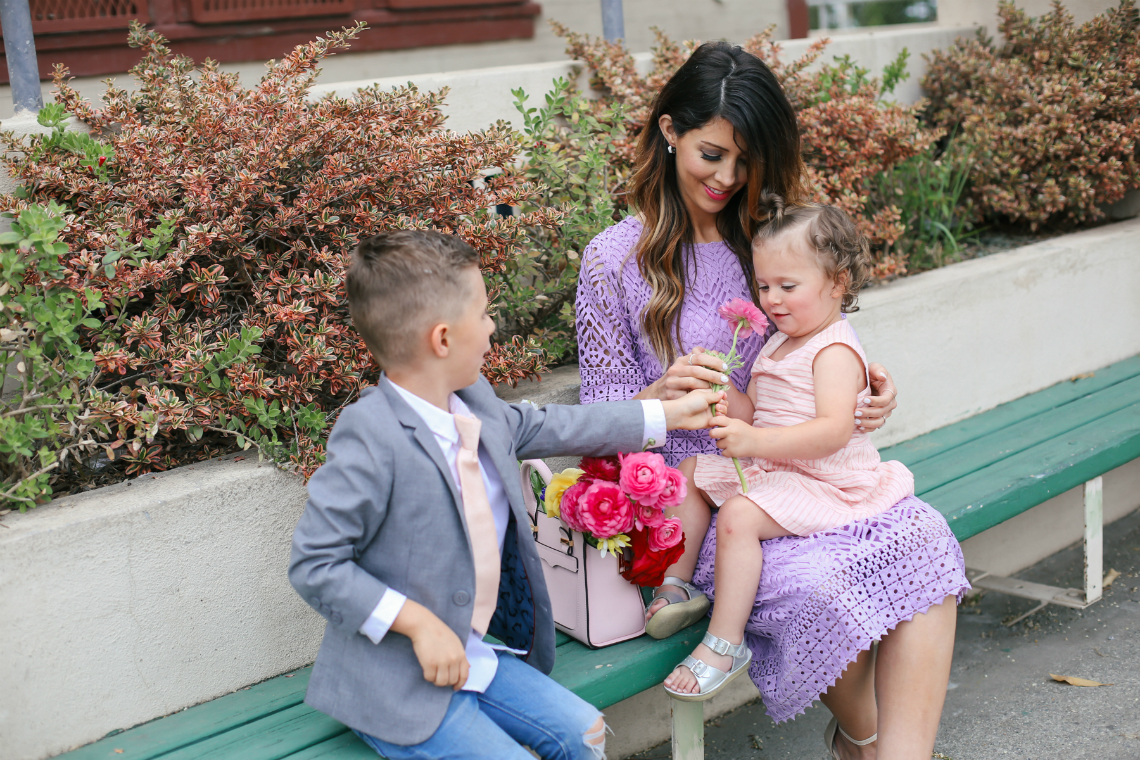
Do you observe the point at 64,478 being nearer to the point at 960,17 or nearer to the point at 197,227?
the point at 197,227

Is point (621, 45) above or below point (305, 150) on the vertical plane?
above

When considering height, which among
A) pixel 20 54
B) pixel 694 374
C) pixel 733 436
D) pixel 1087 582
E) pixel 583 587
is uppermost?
pixel 20 54

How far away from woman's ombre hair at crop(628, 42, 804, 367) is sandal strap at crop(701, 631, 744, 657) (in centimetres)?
74

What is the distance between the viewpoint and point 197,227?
7.86ft

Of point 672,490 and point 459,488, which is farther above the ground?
point 459,488

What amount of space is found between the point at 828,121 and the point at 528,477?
91.2 inches

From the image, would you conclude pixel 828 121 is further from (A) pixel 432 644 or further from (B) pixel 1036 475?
(A) pixel 432 644

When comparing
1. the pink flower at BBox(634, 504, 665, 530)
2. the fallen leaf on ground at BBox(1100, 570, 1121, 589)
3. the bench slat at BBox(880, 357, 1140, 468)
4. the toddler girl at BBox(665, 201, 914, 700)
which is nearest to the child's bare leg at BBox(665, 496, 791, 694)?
the toddler girl at BBox(665, 201, 914, 700)

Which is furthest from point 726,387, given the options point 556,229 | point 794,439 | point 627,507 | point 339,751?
point 339,751

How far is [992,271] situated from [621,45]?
5.81 ft

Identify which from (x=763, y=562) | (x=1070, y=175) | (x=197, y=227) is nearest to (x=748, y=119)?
(x=763, y=562)

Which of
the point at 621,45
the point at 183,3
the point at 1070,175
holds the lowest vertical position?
the point at 1070,175

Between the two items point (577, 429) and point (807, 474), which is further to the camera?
point (807, 474)

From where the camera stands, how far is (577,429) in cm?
219
